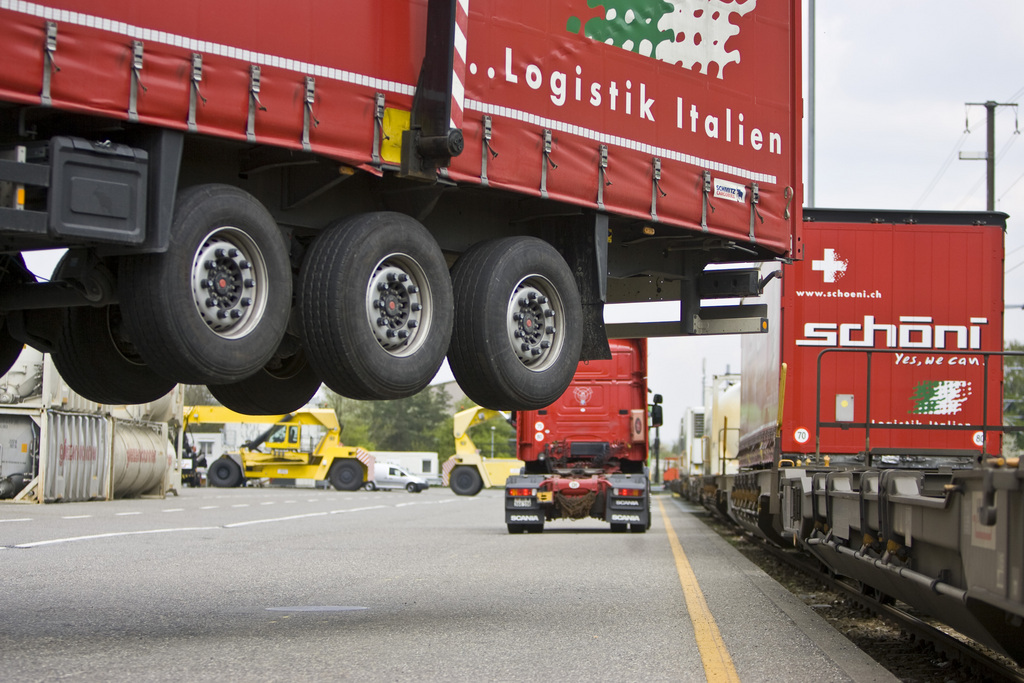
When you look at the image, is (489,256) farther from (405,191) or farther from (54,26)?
(54,26)

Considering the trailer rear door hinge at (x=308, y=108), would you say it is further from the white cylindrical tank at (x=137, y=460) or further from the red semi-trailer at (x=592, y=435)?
the white cylindrical tank at (x=137, y=460)

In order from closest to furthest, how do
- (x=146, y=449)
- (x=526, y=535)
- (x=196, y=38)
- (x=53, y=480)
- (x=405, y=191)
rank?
(x=196, y=38)
(x=405, y=191)
(x=526, y=535)
(x=53, y=480)
(x=146, y=449)

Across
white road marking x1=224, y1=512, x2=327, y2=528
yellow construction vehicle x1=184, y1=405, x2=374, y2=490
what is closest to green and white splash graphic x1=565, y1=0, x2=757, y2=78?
white road marking x1=224, y1=512, x2=327, y2=528

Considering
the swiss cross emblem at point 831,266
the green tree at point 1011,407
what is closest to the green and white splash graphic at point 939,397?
the green tree at point 1011,407

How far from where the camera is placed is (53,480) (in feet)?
81.4

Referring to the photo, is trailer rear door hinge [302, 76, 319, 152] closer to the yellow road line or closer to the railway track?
the yellow road line

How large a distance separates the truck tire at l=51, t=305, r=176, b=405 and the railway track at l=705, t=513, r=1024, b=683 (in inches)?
185

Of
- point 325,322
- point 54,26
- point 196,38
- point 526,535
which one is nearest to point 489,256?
point 325,322

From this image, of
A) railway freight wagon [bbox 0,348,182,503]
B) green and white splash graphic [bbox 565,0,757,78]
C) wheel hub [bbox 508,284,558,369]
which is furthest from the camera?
railway freight wagon [bbox 0,348,182,503]

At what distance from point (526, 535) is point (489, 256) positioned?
41.9 ft

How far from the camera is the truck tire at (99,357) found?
6676mm

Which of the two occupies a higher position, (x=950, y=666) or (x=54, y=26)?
(x=54, y=26)

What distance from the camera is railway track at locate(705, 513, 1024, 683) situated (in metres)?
7.00

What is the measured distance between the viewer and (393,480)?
50.8 meters
